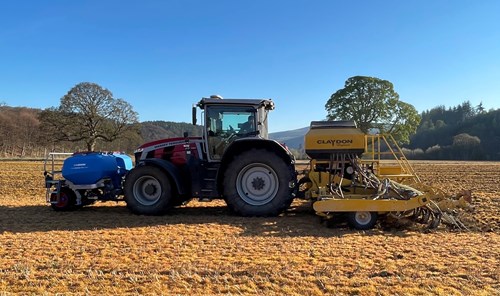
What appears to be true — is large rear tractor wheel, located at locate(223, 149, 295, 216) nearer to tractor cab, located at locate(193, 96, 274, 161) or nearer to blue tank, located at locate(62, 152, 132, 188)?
tractor cab, located at locate(193, 96, 274, 161)

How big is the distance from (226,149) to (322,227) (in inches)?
100

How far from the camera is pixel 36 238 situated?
635 centimetres

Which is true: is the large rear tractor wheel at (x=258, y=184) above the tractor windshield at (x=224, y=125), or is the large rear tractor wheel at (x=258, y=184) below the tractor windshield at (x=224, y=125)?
below

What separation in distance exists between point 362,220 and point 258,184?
2.26 metres

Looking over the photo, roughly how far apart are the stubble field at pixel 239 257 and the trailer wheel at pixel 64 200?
82 centimetres

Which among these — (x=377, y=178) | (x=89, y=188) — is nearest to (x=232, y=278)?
(x=377, y=178)

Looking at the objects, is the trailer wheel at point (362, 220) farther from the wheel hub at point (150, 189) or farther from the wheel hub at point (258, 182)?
the wheel hub at point (150, 189)

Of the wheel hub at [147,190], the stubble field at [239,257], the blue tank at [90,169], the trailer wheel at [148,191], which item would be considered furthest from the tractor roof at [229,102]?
the blue tank at [90,169]

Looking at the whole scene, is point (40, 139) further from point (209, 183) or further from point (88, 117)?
point (209, 183)

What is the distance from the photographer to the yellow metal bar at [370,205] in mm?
6973

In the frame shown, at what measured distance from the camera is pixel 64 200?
30.4ft

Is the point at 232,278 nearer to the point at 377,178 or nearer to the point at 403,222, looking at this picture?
the point at 403,222

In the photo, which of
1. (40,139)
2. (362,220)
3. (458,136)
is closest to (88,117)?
(40,139)

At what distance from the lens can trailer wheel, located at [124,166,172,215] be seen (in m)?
8.48
